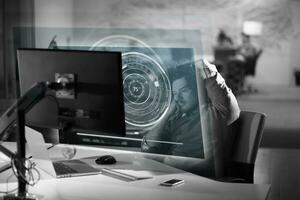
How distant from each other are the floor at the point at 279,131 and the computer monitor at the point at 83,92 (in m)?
2.50

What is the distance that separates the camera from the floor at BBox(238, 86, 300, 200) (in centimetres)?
466

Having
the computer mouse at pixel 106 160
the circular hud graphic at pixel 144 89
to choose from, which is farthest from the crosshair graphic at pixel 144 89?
the computer mouse at pixel 106 160

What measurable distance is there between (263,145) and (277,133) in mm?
184

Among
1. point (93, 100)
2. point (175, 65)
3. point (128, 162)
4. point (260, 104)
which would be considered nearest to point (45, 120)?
point (93, 100)

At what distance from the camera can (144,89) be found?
259 centimetres

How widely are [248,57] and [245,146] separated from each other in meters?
1.98

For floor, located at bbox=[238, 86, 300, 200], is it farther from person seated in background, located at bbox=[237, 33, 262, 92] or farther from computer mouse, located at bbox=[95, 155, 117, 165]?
computer mouse, located at bbox=[95, 155, 117, 165]

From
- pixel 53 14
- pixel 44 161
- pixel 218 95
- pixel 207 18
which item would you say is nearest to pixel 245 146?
pixel 218 95

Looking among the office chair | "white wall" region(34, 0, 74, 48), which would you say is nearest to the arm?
the office chair

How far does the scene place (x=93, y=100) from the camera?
2311 mm

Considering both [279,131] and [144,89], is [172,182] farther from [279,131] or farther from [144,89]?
[279,131]

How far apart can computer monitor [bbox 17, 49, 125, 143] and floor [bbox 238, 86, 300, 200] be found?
250 cm

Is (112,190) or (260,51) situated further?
(260,51)

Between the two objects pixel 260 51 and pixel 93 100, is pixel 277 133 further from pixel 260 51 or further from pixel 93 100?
pixel 93 100
